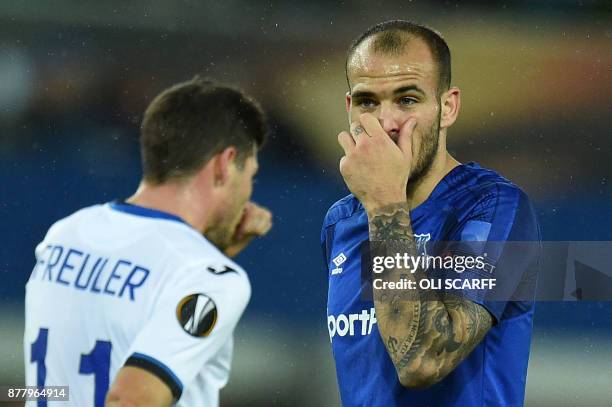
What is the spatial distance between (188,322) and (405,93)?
2.88 feet

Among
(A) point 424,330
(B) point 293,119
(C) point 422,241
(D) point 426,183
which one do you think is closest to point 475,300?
(A) point 424,330

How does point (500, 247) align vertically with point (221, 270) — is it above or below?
above

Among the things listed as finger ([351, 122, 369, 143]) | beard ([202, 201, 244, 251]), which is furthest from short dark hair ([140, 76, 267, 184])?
finger ([351, 122, 369, 143])

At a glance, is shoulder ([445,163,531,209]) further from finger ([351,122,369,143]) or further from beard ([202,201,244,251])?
beard ([202,201,244,251])

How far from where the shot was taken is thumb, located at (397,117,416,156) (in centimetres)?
202

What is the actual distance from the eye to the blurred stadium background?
201 cm

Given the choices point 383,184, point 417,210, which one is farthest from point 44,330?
point 417,210

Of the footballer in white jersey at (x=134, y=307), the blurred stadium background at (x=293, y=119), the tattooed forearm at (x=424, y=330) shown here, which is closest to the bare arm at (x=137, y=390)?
the footballer in white jersey at (x=134, y=307)

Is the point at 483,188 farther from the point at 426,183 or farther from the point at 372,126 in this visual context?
the point at 372,126

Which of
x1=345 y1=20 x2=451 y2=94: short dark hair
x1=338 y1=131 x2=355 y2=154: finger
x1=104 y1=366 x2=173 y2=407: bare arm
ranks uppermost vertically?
x1=345 y1=20 x2=451 y2=94: short dark hair

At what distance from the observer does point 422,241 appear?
2088 mm

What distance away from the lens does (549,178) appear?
14.4 ft

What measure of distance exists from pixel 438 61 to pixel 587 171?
2.54 metres

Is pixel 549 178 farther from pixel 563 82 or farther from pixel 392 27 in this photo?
pixel 392 27
